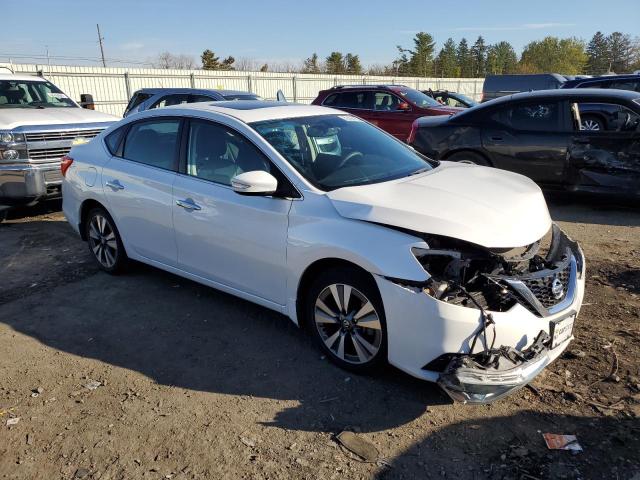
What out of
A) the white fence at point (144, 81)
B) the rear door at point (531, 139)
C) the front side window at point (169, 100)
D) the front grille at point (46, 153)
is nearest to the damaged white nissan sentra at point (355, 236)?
the front grille at point (46, 153)

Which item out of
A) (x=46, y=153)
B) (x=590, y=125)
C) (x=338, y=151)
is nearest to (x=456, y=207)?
(x=338, y=151)

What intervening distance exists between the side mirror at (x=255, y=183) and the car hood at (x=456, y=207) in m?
0.40

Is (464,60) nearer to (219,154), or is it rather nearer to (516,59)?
(516,59)

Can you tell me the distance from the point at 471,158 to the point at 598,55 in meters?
104

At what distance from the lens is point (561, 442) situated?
9.49 ft

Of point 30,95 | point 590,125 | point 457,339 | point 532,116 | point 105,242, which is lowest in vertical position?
point 105,242

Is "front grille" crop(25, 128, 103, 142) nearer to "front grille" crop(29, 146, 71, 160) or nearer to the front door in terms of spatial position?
"front grille" crop(29, 146, 71, 160)

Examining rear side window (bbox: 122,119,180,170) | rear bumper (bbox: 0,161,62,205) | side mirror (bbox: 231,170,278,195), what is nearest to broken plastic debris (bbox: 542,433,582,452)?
side mirror (bbox: 231,170,278,195)

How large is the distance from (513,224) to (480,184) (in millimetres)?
675

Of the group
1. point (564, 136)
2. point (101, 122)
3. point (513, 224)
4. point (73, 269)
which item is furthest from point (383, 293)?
point (101, 122)

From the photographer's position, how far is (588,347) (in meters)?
3.83

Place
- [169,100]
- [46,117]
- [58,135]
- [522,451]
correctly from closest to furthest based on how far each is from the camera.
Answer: [522,451]
[58,135]
[46,117]
[169,100]

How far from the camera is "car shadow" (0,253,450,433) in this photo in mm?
3279

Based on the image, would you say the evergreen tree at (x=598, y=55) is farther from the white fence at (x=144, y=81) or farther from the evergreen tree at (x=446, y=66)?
the white fence at (x=144, y=81)
